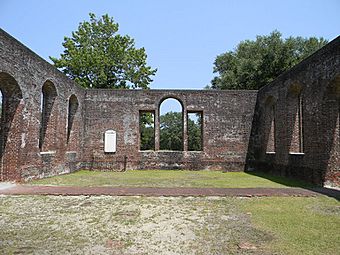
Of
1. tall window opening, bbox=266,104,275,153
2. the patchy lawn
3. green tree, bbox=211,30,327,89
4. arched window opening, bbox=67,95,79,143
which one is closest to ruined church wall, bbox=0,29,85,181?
arched window opening, bbox=67,95,79,143

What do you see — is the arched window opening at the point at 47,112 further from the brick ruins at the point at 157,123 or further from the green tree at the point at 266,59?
the green tree at the point at 266,59

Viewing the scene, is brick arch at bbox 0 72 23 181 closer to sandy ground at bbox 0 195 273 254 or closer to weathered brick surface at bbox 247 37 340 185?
sandy ground at bbox 0 195 273 254

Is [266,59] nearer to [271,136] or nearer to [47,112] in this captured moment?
[271,136]

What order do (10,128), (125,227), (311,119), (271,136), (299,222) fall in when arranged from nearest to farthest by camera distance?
(125,227), (299,222), (10,128), (311,119), (271,136)

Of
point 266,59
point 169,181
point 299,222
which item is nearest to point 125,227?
point 299,222

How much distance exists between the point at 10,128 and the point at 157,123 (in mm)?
7336

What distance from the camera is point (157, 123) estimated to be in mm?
15359

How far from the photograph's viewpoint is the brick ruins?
30.5ft

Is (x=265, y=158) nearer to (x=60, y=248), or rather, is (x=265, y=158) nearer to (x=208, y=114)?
(x=208, y=114)

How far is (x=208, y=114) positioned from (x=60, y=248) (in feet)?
41.0

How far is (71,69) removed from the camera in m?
26.1

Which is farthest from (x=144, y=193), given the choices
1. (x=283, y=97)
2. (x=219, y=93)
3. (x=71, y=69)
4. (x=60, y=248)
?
(x=71, y=69)

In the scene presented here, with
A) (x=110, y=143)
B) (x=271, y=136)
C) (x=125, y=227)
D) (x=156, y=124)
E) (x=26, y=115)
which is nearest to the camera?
(x=125, y=227)

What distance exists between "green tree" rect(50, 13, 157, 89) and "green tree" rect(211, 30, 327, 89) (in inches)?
293
